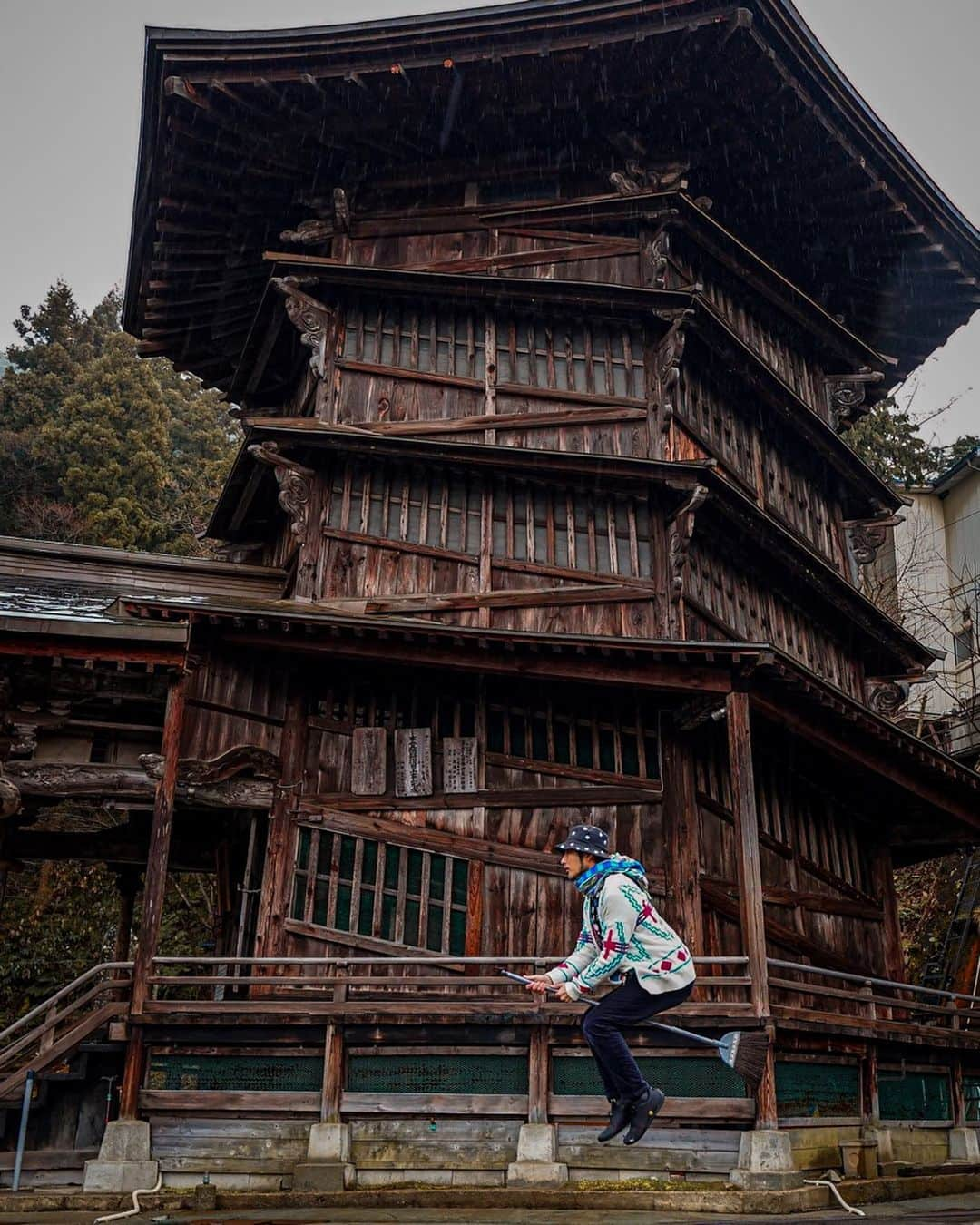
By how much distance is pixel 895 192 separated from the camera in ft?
59.2

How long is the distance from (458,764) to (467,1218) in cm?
498

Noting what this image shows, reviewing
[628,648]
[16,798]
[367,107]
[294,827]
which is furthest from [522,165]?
[16,798]

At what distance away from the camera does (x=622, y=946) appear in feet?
23.7

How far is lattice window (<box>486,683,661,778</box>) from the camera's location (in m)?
13.4

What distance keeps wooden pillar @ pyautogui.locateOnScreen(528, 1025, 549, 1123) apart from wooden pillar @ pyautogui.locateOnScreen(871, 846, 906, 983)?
8142 millimetres

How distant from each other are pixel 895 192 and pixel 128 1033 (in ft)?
51.0

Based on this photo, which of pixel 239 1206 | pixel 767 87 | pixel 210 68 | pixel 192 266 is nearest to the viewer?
pixel 239 1206

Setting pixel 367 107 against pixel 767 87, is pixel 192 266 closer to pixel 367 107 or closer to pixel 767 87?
pixel 367 107

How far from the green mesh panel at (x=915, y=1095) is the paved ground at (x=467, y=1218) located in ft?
8.80

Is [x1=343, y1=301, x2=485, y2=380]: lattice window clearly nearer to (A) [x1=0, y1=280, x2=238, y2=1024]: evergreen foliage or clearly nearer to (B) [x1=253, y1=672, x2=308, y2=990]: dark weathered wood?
(B) [x1=253, y1=672, x2=308, y2=990]: dark weathered wood

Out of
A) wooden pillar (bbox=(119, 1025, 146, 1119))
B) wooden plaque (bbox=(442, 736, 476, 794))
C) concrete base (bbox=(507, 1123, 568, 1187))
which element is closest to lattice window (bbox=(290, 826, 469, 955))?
wooden plaque (bbox=(442, 736, 476, 794))

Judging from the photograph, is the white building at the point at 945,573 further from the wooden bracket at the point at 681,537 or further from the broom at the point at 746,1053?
the broom at the point at 746,1053

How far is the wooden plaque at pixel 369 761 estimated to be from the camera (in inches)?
512

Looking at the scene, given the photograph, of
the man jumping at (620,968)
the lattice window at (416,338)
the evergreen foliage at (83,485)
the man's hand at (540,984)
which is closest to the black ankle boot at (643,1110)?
the man jumping at (620,968)
